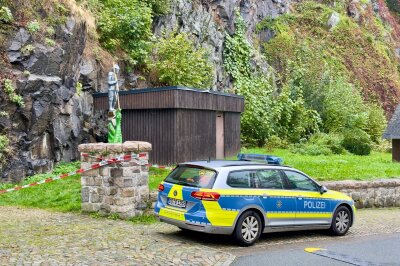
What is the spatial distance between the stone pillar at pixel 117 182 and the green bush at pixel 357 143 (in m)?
21.4

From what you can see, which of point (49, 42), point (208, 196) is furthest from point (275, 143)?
point (208, 196)

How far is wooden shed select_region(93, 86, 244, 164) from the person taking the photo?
19.4 m

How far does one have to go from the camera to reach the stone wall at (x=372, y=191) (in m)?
15.6

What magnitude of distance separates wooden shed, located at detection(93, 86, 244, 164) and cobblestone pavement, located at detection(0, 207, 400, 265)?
24.2 ft

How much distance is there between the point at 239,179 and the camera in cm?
1004

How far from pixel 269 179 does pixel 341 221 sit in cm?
229

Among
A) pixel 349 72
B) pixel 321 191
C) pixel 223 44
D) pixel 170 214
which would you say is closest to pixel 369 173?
pixel 321 191

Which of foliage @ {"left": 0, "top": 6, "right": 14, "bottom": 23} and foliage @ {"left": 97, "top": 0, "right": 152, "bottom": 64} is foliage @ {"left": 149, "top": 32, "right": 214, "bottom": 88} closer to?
foliage @ {"left": 97, "top": 0, "right": 152, "bottom": 64}

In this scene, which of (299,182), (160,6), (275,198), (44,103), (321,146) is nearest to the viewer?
(275,198)

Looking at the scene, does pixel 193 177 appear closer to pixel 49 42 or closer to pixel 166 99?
pixel 166 99

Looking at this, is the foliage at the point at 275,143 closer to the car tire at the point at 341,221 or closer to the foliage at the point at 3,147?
the foliage at the point at 3,147

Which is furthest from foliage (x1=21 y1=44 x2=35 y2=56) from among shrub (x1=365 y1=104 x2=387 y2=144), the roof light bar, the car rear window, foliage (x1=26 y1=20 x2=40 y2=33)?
shrub (x1=365 y1=104 x2=387 y2=144)

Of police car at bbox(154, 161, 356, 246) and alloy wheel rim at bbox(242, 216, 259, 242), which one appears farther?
alloy wheel rim at bbox(242, 216, 259, 242)

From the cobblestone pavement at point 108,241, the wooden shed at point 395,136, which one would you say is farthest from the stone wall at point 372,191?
the wooden shed at point 395,136
